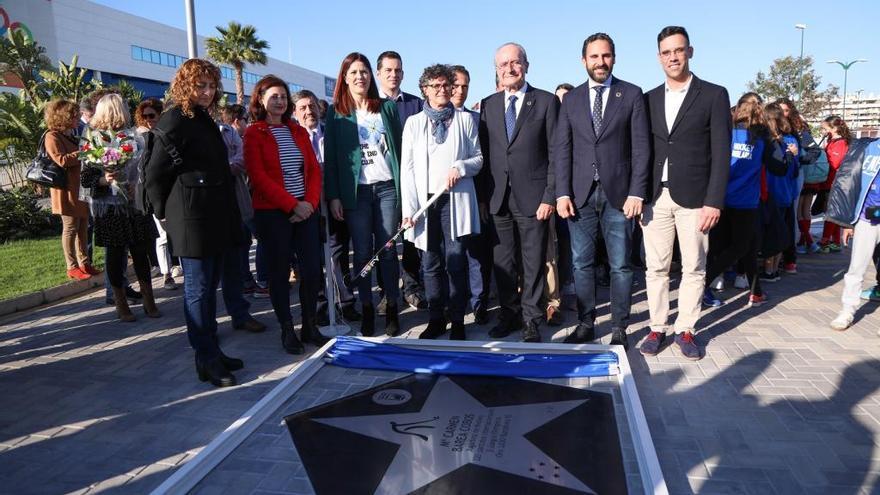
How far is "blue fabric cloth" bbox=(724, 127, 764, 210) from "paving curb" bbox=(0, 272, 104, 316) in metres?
6.93

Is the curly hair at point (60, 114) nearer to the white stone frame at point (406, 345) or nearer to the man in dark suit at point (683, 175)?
the white stone frame at point (406, 345)

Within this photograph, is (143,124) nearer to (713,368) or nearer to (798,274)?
(713,368)

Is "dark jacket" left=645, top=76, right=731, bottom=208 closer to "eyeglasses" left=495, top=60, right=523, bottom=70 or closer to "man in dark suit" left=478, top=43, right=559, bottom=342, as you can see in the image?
"man in dark suit" left=478, top=43, right=559, bottom=342

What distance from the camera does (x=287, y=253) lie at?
4430 mm

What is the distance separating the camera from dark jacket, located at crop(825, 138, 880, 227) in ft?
14.8

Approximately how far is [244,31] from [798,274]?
37.9 m

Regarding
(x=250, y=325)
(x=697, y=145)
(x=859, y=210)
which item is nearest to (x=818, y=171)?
(x=859, y=210)

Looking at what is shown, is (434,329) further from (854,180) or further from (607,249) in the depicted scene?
(854,180)

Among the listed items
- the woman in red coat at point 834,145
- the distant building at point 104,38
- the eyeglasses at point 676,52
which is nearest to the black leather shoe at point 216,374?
the eyeglasses at point 676,52

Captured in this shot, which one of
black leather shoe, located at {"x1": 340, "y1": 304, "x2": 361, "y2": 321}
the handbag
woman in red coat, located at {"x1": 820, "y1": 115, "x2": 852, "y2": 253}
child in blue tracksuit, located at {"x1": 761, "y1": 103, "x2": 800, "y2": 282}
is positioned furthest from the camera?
woman in red coat, located at {"x1": 820, "y1": 115, "x2": 852, "y2": 253}

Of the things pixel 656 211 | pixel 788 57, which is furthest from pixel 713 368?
pixel 788 57

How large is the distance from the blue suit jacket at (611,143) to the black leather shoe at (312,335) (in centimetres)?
223

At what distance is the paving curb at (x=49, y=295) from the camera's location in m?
5.84

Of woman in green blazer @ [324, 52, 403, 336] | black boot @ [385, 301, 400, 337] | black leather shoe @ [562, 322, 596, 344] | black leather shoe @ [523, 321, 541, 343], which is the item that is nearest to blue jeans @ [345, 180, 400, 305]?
woman in green blazer @ [324, 52, 403, 336]
